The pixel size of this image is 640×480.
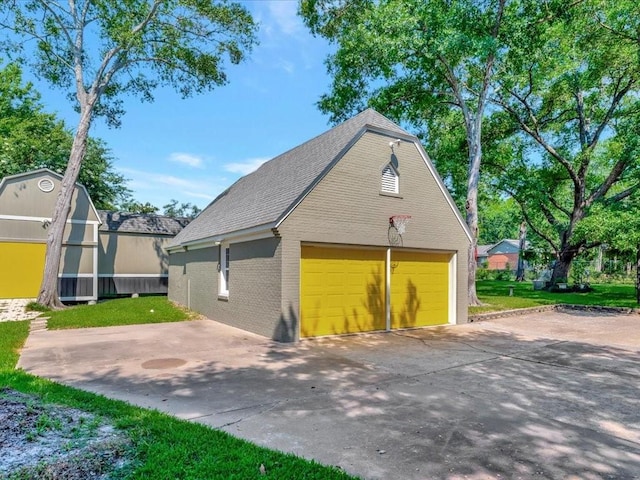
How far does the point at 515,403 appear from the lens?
5.14m

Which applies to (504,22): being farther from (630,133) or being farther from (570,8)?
(630,133)

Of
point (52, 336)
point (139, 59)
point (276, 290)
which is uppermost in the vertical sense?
point (139, 59)

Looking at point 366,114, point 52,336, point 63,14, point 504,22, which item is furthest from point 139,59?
point 504,22

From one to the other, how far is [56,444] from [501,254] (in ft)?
228

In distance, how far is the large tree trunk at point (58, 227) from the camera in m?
14.2

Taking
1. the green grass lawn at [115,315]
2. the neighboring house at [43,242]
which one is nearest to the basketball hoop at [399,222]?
the green grass lawn at [115,315]

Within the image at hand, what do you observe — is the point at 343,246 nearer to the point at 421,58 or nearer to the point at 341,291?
the point at 341,291

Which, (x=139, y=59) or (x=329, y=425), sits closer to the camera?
(x=329, y=425)

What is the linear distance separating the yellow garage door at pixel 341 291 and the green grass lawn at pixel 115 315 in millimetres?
5440

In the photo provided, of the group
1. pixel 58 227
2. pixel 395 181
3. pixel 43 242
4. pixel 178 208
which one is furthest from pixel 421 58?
pixel 178 208

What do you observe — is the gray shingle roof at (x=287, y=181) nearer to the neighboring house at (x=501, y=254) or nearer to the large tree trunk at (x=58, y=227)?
the large tree trunk at (x=58, y=227)

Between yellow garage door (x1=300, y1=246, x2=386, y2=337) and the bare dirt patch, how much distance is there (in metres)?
5.82

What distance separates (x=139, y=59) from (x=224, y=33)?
3866 millimetres

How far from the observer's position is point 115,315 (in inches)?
500
